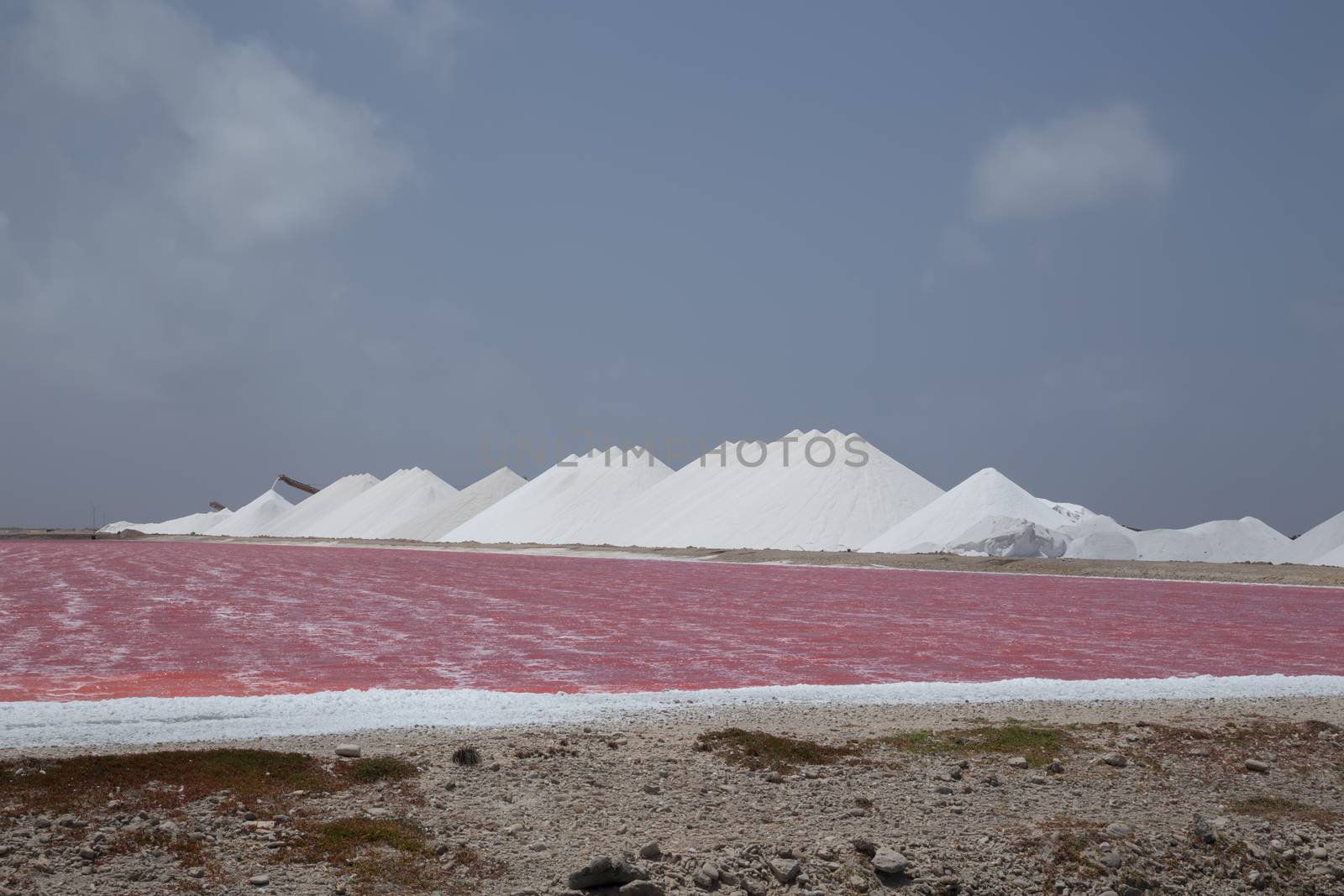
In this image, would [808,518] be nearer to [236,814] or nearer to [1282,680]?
[1282,680]

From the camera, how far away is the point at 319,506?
87.5m

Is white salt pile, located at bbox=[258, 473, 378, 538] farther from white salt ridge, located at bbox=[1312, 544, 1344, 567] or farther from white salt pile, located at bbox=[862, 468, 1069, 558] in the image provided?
white salt ridge, located at bbox=[1312, 544, 1344, 567]

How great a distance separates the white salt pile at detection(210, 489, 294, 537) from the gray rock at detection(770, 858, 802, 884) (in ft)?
301

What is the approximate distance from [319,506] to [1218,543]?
6910cm

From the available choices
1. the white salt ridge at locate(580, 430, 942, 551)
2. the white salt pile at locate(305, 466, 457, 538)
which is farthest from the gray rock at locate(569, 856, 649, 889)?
the white salt pile at locate(305, 466, 457, 538)

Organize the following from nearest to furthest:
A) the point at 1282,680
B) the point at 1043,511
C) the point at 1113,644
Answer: the point at 1282,680
the point at 1113,644
the point at 1043,511

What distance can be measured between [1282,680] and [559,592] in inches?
508

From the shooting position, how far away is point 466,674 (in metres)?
8.88

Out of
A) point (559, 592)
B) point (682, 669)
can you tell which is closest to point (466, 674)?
point (682, 669)

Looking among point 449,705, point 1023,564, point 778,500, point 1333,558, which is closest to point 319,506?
point 778,500

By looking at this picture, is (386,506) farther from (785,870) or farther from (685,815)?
(785,870)

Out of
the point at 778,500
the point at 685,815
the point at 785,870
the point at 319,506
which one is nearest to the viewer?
the point at 785,870

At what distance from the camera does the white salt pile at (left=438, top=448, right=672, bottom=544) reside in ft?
190

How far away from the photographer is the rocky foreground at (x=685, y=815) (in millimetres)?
4152
